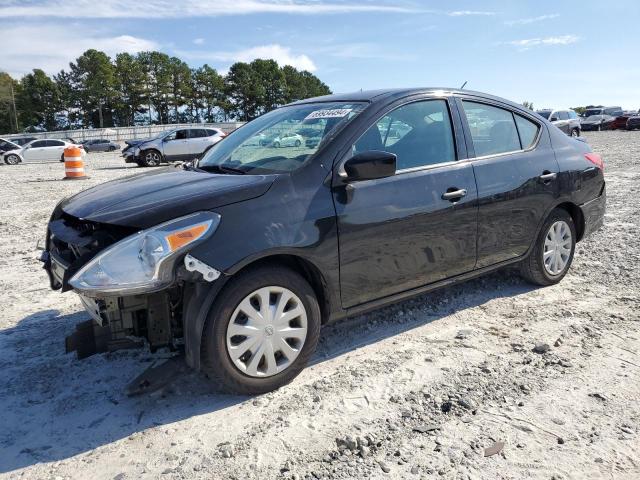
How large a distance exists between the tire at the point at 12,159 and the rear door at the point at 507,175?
1169 inches

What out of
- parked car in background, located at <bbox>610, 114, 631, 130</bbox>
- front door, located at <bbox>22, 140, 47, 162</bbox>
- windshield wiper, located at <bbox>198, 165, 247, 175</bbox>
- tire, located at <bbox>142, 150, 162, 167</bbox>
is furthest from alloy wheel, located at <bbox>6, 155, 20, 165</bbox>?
parked car in background, located at <bbox>610, 114, 631, 130</bbox>

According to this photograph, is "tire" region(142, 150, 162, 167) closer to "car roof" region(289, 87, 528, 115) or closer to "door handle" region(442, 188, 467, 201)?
"car roof" region(289, 87, 528, 115)

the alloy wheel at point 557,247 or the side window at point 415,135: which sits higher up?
the side window at point 415,135

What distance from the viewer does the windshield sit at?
346cm

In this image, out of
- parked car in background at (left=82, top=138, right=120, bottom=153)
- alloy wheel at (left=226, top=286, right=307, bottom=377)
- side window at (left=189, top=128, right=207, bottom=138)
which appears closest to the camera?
alloy wheel at (left=226, top=286, right=307, bottom=377)

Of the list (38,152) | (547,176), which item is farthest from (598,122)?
(547,176)

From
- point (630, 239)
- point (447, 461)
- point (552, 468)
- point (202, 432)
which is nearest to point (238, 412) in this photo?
point (202, 432)

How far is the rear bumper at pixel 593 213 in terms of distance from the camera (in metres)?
4.93

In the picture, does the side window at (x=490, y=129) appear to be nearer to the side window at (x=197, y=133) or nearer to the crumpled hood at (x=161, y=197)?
the crumpled hood at (x=161, y=197)

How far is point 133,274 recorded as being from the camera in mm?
2734

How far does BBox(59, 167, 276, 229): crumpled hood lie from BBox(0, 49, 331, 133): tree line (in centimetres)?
7507

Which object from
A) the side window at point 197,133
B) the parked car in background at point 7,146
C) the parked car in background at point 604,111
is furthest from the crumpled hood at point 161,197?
the parked car in background at point 604,111

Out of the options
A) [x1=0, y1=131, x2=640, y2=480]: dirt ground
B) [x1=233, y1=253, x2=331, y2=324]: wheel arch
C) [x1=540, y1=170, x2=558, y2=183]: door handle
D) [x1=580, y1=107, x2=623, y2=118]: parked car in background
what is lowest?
[x1=0, y1=131, x2=640, y2=480]: dirt ground

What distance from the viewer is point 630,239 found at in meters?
6.33
